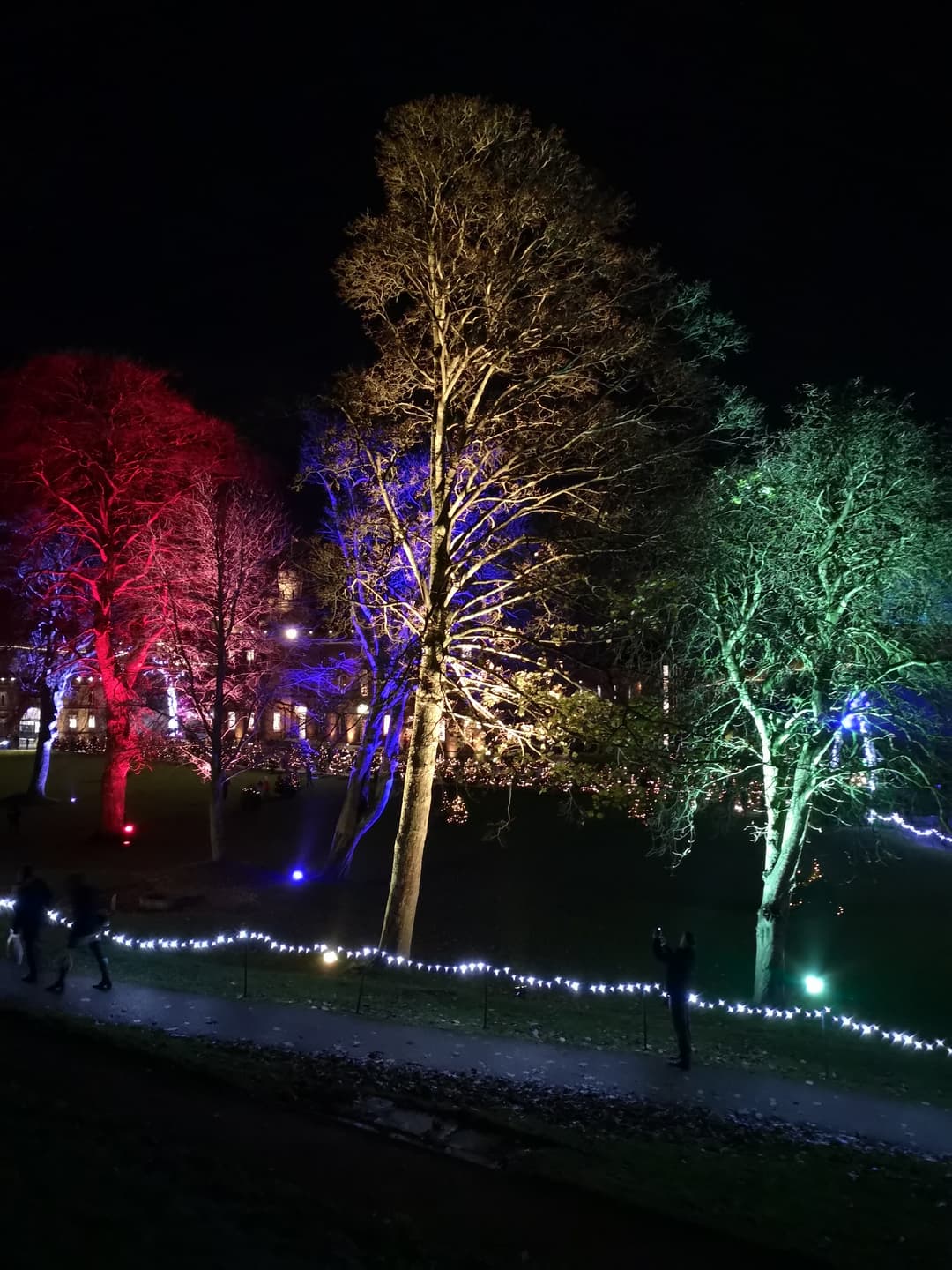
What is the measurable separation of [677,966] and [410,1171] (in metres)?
4.71

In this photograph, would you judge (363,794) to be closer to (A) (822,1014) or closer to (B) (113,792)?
(B) (113,792)

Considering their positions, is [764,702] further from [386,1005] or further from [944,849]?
[944,849]

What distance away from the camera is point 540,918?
2272 cm

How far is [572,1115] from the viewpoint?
7711 mm

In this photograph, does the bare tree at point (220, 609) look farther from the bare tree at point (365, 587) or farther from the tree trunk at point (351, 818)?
the tree trunk at point (351, 818)

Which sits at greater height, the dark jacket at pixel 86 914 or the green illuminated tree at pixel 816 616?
the green illuminated tree at pixel 816 616

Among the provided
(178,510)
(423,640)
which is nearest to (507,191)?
(423,640)

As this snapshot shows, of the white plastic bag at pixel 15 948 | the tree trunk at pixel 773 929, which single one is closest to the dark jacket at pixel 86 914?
the white plastic bag at pixel 15 948

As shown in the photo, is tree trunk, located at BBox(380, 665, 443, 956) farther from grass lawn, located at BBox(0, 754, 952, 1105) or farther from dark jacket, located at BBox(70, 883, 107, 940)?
dark jacket, located at BBox(70, 883, 107, 940)

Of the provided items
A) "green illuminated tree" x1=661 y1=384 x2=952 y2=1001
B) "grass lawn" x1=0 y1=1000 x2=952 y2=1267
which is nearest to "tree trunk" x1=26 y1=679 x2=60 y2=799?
"green illuminated tree" x1=661 y1=384 x2=952 y2=1001

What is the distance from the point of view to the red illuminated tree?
25.7 m

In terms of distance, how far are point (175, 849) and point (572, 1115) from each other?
21919 millimetres

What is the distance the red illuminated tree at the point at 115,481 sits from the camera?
25734 mm

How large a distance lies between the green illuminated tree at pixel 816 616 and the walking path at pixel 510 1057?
5.26 m
